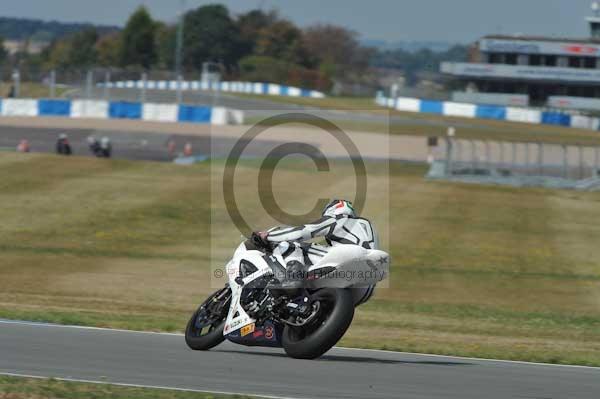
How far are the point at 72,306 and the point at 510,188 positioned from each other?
24917 mm

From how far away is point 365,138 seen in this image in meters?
55.2

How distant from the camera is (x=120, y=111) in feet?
187

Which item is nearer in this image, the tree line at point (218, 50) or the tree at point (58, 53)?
the tree line at point (218, 50)

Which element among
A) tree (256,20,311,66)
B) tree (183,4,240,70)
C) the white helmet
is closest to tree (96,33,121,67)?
tree (183,4,240,70)

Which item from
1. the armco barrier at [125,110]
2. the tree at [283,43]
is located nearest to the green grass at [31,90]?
the armco barrier at [125,110]

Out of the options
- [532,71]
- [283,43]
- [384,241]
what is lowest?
[384,241]

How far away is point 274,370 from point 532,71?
9440cm

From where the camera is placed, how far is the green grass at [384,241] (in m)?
13.7

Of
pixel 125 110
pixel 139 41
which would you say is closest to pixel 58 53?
pixel 139 41

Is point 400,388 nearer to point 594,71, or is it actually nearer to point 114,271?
point 114,271

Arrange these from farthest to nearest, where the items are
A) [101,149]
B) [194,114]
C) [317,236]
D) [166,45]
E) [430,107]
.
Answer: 1. [166,45]
2. [430,107]
3. [194,114]
4. [101,149]
5. [317,236]

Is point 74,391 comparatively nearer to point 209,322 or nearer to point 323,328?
point 323,328
